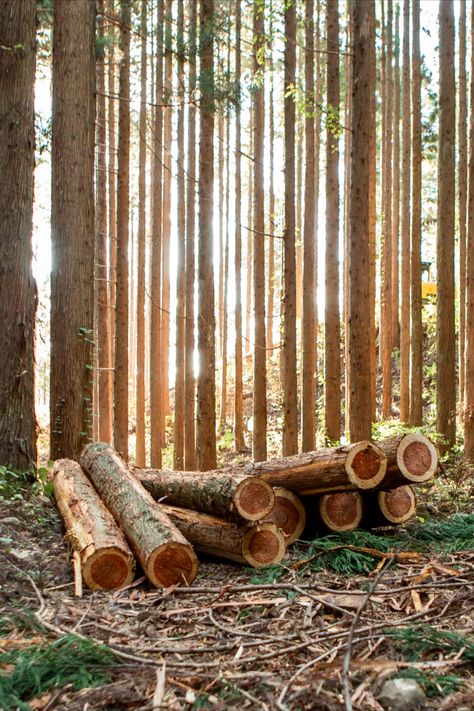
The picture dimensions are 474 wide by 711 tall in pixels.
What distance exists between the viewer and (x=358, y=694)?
8.65 feet

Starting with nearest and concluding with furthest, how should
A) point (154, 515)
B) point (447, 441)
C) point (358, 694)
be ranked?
point (358, 694), point (154, 515), point (447, 441)

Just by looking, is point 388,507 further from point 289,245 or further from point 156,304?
point 156,304

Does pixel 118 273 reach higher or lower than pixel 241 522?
higher

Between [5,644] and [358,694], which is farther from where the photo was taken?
[5,644]

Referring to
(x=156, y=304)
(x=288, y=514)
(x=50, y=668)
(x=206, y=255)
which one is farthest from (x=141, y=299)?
(x=50, y=668)

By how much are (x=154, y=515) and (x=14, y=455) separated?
2841 mm

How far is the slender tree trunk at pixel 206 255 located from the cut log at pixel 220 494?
5.59 m

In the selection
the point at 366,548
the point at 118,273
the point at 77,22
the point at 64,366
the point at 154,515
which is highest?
the point at 77,22

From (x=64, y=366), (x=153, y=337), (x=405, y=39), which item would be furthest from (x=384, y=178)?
(x=64, y=366)

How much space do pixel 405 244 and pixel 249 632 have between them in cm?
1441

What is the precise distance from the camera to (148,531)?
4.55 metres

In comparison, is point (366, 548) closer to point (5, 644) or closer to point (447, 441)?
point (5, 644)

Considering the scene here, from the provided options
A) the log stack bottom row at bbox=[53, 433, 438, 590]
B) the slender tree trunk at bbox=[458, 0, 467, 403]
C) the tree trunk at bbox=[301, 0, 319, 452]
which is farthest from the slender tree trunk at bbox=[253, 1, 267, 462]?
the log stack bottom row at bbox=[53, 433, 438, 590]

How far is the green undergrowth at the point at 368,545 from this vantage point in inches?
185
